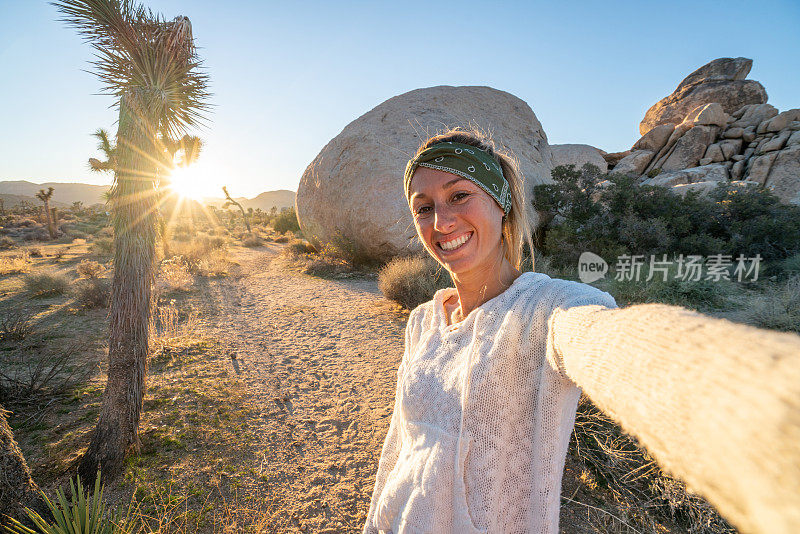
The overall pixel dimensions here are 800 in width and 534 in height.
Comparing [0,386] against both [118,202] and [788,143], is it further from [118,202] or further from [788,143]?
[788,143]

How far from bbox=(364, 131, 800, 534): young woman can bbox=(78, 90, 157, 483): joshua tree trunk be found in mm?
2780

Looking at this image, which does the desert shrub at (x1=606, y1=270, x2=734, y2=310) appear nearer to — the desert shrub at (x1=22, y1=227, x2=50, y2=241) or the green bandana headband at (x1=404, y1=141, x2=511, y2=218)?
the green bandana headband at (x1=404, y1=141, x2=511, y2=218)

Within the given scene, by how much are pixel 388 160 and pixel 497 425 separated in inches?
411

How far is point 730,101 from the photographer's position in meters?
23.6

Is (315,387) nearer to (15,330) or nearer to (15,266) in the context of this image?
(15,330)

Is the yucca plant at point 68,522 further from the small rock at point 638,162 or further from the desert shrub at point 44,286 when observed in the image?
the small rock at point 638,162

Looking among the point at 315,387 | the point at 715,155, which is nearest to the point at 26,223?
the point at 315,387

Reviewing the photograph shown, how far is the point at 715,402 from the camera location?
15.1 inches

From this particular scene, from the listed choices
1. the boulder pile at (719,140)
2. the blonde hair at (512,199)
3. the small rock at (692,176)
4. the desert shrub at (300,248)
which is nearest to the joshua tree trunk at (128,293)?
the blonde hair at (512,199)

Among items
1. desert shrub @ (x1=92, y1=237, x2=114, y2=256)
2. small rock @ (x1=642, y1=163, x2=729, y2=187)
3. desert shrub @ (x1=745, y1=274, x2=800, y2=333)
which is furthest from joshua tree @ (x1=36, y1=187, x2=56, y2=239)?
small rock @ (x1=642, y1=163, x2=729, y2=187)

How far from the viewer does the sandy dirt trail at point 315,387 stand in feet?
9.41

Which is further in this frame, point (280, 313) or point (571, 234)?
point (571, 234)

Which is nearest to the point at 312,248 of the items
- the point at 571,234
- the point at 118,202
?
the point at 571,234

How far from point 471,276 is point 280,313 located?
6873mm
